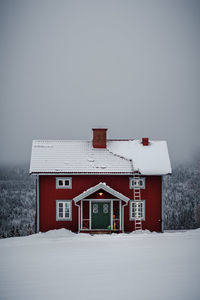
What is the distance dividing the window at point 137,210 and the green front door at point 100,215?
1.79 metres

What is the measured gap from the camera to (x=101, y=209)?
1009 inches

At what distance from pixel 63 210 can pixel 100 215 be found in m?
2.55

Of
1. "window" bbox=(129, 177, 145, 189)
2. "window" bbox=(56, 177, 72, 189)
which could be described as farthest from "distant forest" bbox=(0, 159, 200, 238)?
"window" bbox=(129, 177, 145, 189)

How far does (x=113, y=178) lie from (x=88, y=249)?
32.2 feet

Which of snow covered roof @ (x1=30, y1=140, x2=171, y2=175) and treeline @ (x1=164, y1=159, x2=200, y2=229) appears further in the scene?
treeline @ (x1=164, y1=159, x2=200, y2=229)

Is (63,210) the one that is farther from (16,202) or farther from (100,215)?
(16,202)

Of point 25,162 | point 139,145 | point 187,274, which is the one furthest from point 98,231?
point 25,162

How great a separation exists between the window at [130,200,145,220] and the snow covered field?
23.1 feet

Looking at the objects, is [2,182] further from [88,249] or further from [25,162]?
[88,249]

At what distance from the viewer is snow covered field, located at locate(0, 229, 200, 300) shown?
10.6 m

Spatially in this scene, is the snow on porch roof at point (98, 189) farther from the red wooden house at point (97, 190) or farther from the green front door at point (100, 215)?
the green front door at point (100, 215)

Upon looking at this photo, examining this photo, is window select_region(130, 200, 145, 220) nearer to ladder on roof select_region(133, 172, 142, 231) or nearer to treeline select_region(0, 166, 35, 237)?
ladder on roof select_region(133, 172, 142, 231)

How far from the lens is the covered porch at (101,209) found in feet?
82.7

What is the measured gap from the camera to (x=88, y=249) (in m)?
17.0
